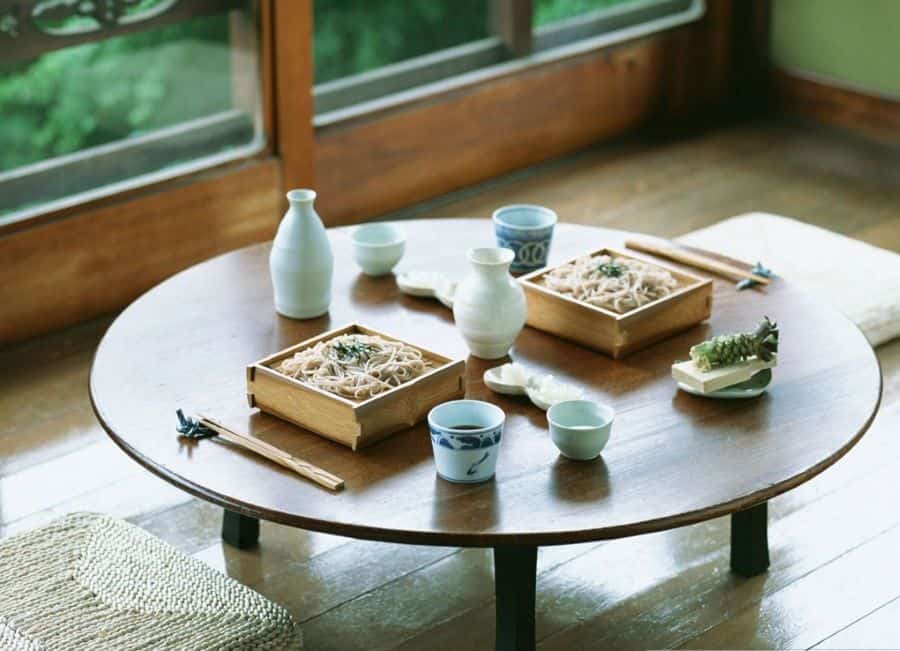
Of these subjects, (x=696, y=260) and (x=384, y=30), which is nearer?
(x=696, y=260)

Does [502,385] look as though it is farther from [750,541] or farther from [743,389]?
[750,541]

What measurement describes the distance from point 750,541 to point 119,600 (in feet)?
3.74

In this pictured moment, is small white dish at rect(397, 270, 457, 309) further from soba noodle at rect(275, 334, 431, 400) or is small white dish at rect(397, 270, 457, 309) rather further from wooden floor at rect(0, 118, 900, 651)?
wooden floor at rect(0, 118, 900, 651)

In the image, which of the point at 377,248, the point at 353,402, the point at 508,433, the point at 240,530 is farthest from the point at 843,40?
the point at 353,402

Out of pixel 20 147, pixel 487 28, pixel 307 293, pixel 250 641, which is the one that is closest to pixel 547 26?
pixel 487 28

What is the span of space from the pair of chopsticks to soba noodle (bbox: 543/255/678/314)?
63 centimetres

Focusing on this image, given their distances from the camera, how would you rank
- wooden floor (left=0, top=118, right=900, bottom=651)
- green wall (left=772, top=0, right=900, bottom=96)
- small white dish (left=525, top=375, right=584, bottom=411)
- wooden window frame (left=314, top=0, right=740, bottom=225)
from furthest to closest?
1. green wall (left=772, top=0, right=900, bottom=96)
2. wooden window frame (left=314, top=0, right=740, bottom=225)
3. wooden floor (left=0, top=118, right=900, bottom=651)
4. small white dish (left=525, top=375, right=584, bottom=411)

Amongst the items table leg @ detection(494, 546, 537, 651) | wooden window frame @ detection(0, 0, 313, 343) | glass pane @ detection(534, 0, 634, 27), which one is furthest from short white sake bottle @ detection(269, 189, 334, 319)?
glass pane @ detection(534, 0, 634, 27)

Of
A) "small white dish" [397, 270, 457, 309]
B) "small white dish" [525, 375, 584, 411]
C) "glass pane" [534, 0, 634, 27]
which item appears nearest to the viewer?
"small white dish" [525, 375, 584, 411]

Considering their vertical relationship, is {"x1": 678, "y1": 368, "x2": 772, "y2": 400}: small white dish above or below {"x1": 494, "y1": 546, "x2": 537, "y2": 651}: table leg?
above

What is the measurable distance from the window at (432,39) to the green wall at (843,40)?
1.91 ft

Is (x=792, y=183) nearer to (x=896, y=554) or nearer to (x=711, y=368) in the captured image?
(x=896, y=554)

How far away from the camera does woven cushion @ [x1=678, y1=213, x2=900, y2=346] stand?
3.48 metres

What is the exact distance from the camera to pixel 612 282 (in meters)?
2.41
